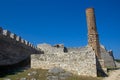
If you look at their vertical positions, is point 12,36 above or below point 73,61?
above

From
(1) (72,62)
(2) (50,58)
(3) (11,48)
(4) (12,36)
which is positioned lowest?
(1) (72,62)

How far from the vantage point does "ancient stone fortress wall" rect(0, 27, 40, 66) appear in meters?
24.7

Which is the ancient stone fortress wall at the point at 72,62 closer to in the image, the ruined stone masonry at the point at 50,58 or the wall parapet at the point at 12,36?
the ruined stone masonry at the point at 50,58

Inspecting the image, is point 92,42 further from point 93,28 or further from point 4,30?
point 4,30

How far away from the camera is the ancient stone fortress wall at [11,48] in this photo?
24.7 meters

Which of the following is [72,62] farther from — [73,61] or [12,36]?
[12,36]

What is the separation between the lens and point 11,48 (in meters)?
26.8

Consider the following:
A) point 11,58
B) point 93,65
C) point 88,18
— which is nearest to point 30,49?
point 11,58

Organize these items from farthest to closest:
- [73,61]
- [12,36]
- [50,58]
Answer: [12,36] → [50,58] → [73,61]

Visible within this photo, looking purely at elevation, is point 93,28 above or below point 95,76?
above

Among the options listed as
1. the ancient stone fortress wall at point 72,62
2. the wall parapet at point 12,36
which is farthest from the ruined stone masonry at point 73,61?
the wall parapet at point 12,36

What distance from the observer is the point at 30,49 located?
1312 inches

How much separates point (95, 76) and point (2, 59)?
30.1ft

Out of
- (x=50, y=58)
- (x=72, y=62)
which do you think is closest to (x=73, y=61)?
(x=72, y=62)
